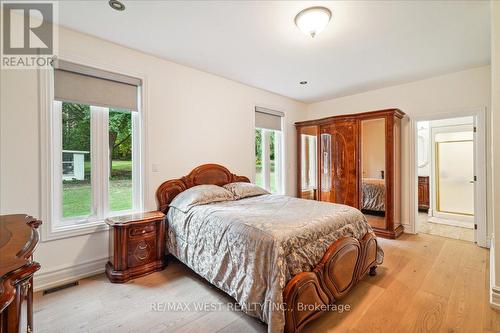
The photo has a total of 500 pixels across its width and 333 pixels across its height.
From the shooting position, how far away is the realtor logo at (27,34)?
82.1 inches

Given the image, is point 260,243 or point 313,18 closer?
point 260,243

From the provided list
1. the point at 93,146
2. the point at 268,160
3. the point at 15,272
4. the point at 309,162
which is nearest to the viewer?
the point at 15,272

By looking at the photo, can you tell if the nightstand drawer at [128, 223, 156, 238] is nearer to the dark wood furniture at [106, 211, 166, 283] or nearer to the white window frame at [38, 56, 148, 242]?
the dark wood furniture at [106, 211, 166, 283]

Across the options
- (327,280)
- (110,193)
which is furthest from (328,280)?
(110,193)

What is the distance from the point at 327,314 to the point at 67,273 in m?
2.59

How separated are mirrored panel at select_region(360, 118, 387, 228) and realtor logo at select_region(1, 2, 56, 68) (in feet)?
14.4

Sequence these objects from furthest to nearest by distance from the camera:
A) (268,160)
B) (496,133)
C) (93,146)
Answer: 1. (268,160)
2. (93,146)
3. (496,133)

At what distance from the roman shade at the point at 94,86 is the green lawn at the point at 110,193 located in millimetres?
721

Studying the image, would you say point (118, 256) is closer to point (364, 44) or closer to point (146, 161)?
point (146, 161)

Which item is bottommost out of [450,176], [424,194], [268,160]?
[424,194]

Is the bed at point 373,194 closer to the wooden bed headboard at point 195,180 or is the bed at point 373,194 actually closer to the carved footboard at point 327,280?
the carved footboard at point 327,280

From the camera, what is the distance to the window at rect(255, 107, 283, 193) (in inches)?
173

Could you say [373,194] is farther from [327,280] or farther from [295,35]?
[295,35]

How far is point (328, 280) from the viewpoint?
5.95 ft
